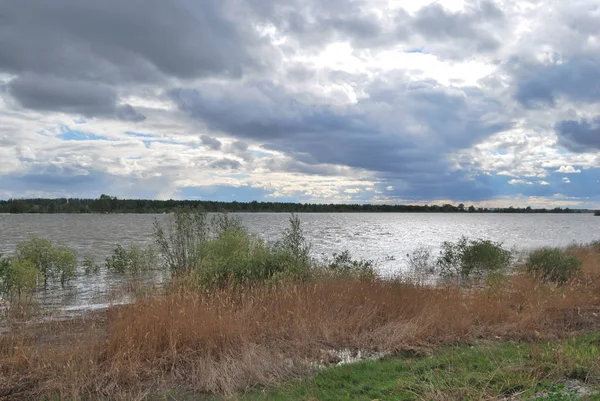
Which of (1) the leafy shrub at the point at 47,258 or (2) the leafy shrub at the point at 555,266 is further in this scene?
(1) the leafy shrub at the point at 47,258

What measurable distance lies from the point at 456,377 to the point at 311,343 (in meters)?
3.02

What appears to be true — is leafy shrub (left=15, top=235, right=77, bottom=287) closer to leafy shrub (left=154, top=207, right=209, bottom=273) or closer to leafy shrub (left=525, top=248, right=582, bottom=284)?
leafy shrub (left=154, top=207, right=209, bottom=273)

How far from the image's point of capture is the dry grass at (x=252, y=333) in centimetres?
678

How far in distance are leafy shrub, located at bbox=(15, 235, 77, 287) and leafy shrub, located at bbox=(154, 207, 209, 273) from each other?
4.67 meters

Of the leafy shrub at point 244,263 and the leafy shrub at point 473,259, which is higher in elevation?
the leafy shrub at point 244,263

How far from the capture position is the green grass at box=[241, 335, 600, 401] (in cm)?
579

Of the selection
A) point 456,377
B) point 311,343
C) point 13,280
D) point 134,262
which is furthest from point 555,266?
point 13,280

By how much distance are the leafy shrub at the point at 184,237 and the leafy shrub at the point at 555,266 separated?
14.5m

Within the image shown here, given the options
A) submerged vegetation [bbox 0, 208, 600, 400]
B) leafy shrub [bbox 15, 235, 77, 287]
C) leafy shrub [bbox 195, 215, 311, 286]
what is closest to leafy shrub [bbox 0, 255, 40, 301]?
submerged vegetation [bbox 0, 208, 600, 400]

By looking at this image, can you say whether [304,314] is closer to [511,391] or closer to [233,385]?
[233,385]

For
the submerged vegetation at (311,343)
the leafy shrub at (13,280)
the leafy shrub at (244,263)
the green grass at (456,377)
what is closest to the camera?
the green grass at (456,377)

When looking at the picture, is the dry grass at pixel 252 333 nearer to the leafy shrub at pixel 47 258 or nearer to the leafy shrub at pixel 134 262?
the leafy shrub at pixel 47 258

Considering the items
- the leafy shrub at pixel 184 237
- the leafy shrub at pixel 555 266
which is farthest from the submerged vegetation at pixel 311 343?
the leafy shrub at pixel 184 237

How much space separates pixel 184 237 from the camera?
20.1 metres
